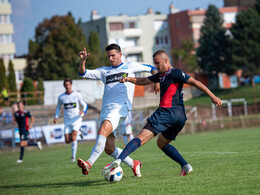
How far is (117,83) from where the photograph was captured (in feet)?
27.6

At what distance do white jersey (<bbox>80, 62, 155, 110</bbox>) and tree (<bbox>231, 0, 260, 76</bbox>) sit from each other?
50477 millimetres

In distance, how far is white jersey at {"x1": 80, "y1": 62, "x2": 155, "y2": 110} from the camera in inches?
328

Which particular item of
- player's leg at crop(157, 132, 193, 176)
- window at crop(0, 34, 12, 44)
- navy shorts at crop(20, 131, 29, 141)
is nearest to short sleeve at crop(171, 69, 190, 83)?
player's leg at crop(157, 132, 193, 176)

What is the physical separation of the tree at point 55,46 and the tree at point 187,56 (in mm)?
14546

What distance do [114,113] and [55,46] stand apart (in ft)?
175

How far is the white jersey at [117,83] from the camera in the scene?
328 inches

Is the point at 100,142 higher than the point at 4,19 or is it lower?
lower

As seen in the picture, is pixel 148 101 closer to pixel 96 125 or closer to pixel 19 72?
pixel 96 125

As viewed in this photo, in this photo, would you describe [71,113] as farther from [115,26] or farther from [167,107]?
[115,26]

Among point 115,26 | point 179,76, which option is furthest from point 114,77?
point 115,26

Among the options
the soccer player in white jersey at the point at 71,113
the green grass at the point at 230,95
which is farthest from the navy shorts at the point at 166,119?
the green grass at the point at 230,95

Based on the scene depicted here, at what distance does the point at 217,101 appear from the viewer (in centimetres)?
702

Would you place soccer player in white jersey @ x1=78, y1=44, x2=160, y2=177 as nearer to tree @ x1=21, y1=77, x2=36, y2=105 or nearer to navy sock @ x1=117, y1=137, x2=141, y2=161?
navy sock @ x1=117, y1=137, x2=141, y2=161

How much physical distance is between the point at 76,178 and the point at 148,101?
39005 millimetres
